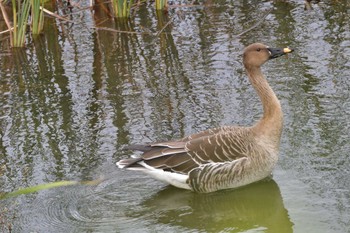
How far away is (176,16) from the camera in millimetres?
13188

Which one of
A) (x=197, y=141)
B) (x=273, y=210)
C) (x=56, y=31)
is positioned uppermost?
(x=56, y=31)

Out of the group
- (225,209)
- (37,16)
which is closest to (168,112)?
(225,209)

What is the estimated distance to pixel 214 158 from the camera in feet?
25.9

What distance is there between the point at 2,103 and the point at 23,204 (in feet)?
9.74

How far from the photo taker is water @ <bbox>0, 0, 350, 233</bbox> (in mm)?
7402

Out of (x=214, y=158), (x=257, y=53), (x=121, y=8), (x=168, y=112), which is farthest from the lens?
(x=121, y=8)

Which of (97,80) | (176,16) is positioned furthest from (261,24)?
(97,80)

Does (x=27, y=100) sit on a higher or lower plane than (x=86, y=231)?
higher

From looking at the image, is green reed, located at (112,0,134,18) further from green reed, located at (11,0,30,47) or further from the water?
green reed, located at (11,0,30,47)

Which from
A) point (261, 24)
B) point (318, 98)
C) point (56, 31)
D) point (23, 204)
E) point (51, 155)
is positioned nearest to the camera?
point (23, 204)

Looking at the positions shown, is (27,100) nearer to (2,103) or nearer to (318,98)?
(2,103)

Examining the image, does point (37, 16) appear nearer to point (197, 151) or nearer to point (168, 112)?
point (168, 112)

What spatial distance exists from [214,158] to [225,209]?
59 cm

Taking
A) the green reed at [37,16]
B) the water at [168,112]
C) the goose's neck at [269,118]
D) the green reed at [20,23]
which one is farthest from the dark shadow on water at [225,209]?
the green reed at [37,16]
